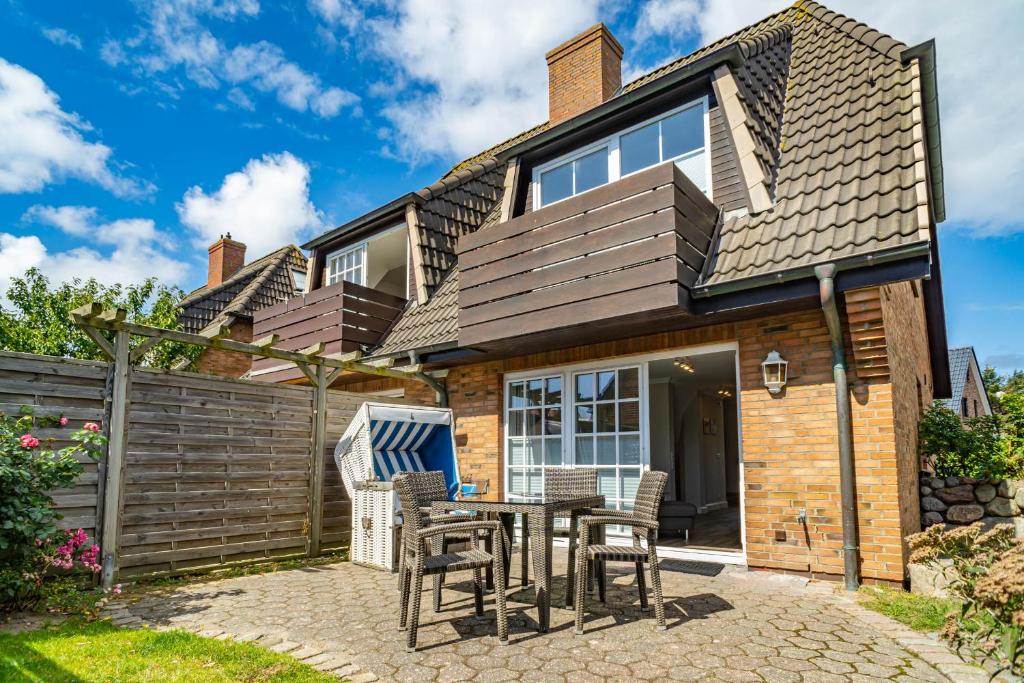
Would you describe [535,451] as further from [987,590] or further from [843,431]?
[987,590]

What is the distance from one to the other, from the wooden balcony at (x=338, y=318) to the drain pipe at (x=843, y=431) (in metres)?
7.54

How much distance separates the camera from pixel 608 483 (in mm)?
7668

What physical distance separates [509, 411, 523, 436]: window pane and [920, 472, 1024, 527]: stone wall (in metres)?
5.01

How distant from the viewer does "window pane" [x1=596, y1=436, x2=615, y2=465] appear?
7680mm

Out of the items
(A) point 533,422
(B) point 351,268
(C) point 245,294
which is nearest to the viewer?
(A) point 533,422

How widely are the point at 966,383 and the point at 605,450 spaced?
21.8 metres

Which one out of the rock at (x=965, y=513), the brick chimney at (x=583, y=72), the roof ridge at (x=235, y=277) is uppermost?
the brick chimney at (x=583, y=72)

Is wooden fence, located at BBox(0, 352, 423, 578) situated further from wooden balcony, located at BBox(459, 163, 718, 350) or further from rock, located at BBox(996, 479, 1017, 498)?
rock, located at BBox(996, 479, 1017, 498)

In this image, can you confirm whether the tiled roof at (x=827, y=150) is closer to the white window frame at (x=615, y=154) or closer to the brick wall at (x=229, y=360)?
the white window frame at (x=615, y=154)

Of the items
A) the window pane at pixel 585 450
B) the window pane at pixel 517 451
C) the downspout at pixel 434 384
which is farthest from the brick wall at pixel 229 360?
the window pane at pixel 585 450

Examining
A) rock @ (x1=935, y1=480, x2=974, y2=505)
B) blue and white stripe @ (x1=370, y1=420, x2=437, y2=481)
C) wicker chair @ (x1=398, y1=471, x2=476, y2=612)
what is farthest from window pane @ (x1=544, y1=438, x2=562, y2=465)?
rock @ (x1=935, y1=480, x2=974, y2=505)

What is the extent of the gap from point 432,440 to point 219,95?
24.1ft

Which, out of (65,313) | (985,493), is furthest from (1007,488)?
(65,313)

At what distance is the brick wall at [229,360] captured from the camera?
16.1m
